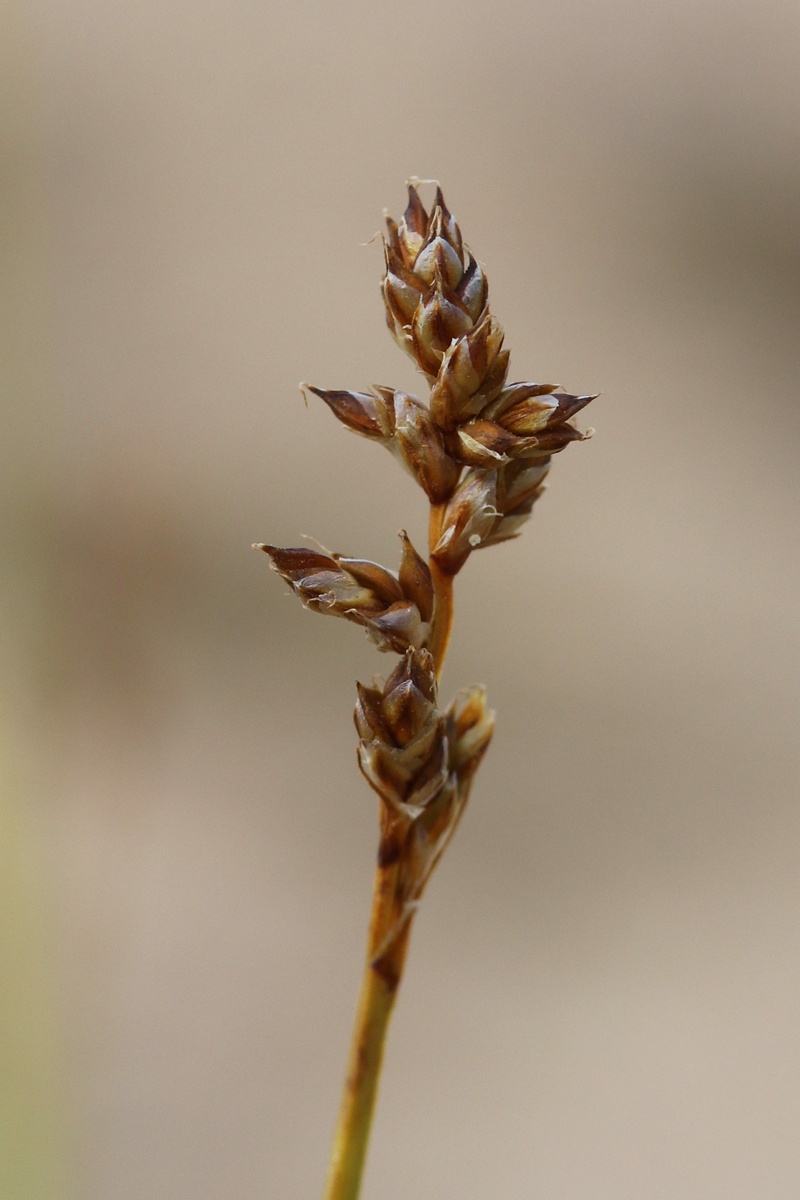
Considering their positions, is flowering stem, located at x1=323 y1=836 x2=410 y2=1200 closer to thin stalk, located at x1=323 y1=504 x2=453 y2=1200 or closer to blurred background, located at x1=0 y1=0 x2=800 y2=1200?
thin stalk, located at x1=323 y1=504 x2=453 y2=1200

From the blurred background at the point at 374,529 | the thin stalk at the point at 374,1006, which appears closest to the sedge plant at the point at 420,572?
the thin stalk at the point at 374,1006

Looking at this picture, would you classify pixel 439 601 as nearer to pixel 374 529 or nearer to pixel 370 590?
pixel 370 590

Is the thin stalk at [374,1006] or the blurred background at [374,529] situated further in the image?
the blurred background at [374,529]

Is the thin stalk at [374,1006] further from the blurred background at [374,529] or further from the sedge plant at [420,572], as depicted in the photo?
the blurred background at [374,529]

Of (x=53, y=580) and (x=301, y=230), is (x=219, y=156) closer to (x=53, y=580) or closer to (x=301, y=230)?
(x=301, y=230)

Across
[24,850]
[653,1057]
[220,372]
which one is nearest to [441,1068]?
[653,1057]

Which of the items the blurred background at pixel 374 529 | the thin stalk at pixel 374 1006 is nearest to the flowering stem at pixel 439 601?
the thin stalk at pixel 374 1006

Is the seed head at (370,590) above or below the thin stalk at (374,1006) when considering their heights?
above

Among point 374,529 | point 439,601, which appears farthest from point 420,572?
point 374,529
